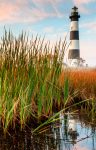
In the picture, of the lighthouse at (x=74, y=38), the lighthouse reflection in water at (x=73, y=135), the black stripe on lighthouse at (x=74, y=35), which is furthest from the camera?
the black stripe on lighthouse at (x=74, y=35)

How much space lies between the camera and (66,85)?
5906 mm

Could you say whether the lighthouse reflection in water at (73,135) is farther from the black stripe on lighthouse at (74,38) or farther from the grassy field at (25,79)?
the black stripe on lighthouse at (74,38)

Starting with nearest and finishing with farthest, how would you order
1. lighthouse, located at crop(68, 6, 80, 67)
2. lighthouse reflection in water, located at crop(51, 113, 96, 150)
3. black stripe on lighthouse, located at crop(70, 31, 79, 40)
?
lighthouse reflection in water, located at crop(51, 113, 96, 150), lighthouse, located at crop(68, 6, 80, 67), black stripe on lighthouse, located at crop(70, 31, 79, 40)

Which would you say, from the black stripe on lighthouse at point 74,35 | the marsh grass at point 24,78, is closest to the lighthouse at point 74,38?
the black stripe on lighthouse at point 74,35

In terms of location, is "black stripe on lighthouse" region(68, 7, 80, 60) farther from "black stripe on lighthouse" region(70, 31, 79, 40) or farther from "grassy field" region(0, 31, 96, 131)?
"grassy field" region(0, 31, 96, 131)

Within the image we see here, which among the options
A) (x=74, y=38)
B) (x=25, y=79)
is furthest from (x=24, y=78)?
(x=74, y=38)

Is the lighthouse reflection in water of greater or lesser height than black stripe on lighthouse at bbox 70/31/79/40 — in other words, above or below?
below

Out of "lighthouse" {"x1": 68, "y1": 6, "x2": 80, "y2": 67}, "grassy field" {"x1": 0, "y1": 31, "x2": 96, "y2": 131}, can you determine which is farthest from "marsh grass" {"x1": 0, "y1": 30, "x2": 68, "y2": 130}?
"lighthouse" {"x1": 68, "y1": 6, "x2": 80, "y2": 67}

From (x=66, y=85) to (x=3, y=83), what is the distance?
5.16ft

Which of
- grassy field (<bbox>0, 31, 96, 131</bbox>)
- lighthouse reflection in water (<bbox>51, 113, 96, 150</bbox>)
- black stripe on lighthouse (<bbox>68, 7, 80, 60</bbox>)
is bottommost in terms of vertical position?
lighthouse reflection in water (<bbox>51, 113, 96, 150</bbox>)

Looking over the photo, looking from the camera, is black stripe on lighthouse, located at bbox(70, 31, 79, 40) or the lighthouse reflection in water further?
black stripe on lighthouse, located at bbox(70, 31, 79, 40)

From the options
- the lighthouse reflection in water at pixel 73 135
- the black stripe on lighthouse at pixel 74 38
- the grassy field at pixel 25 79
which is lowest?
the lighthouse reflection in water at pixel 73 135

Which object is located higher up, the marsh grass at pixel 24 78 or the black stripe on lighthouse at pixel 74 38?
the black stripe on lighthouse at pixel 74 38

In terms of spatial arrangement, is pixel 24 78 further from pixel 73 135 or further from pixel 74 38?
pixel 74 38
